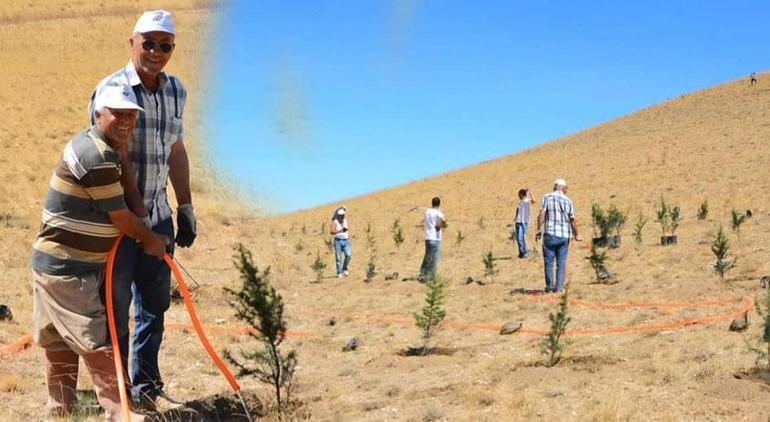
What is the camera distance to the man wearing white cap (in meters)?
3.44

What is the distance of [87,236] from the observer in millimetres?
3596

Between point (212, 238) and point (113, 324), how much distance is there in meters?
15.8

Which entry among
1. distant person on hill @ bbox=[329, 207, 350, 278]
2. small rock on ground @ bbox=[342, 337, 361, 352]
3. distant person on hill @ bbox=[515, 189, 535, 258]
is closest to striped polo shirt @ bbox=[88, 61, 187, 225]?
small rock on ground @ bbox=[342, 337, 361, 352]

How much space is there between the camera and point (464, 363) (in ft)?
20.8

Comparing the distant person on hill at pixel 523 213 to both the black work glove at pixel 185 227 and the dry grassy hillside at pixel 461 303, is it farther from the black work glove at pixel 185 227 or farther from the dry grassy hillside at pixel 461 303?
the black work glove at pixel 185 227

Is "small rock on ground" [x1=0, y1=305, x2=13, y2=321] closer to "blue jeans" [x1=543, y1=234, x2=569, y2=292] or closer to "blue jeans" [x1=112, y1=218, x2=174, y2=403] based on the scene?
"blue jeans" [x1=112, y1=218, x2=174, y2=403]

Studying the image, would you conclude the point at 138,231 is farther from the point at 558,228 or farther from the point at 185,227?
the point at 558,228

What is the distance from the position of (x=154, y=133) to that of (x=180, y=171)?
18.9 inches

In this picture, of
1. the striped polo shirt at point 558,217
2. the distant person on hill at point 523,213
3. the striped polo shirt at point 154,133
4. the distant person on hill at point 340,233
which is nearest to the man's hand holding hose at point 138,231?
the striped polo shirt at point 154,133

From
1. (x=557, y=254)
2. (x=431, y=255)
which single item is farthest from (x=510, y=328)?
(x=431, y=255)

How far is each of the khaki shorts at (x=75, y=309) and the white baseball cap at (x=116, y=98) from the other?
2.70 feet

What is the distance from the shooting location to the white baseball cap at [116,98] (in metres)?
3.46

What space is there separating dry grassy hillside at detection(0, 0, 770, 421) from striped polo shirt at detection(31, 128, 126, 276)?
135cm

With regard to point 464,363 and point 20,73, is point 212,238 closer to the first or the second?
point 464,363
